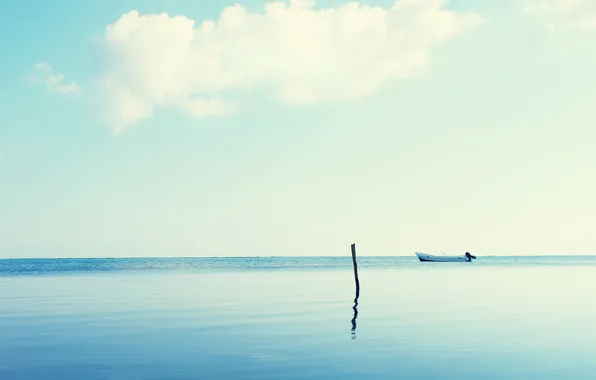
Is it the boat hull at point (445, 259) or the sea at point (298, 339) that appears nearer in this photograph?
the sea at point (298, 339)

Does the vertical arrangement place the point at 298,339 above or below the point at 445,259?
below

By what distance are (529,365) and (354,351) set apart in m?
5.36

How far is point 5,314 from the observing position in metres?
29.2

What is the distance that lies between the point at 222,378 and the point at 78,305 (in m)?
22.9

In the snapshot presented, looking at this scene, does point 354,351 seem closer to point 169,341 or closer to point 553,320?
point 169,341

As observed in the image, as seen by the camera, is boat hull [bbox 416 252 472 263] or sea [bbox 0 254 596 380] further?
boat hull [bbox 416 252 472 263]

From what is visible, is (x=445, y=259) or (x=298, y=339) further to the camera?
(x=445, y=259)

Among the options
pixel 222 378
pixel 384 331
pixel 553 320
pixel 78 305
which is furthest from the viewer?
pixel 78 305

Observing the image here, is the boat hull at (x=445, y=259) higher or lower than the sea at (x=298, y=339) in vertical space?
higher

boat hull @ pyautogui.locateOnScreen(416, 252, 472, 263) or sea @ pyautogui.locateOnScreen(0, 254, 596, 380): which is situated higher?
boat hull @ pyautogui.locateOnScreen(416, 252, 472, 263)

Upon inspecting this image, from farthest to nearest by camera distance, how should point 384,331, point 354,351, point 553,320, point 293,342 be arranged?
1. point 553,320
2. point 384,331
3. point 293,342
4. point 354,351

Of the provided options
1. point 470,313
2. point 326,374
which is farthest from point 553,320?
point 326,374

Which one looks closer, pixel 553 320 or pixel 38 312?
pixel 553 320

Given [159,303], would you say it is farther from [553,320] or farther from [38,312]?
[553,320]
